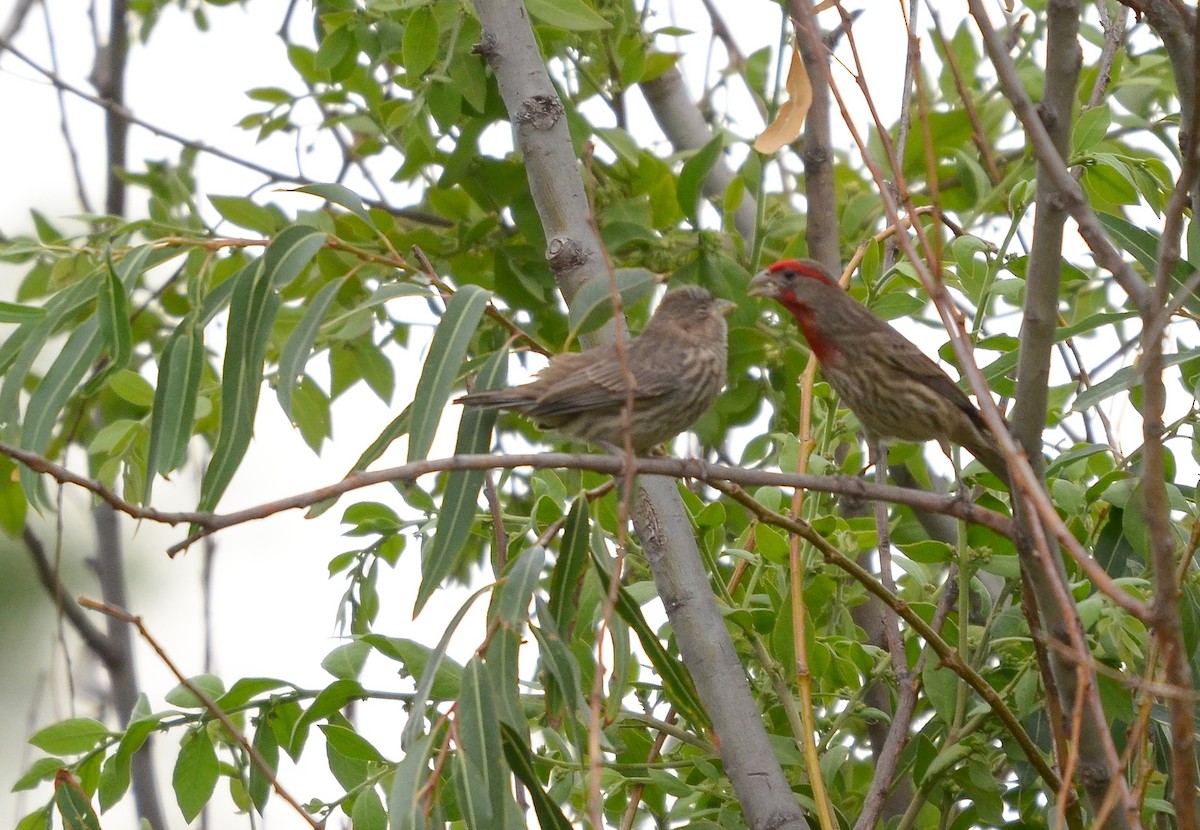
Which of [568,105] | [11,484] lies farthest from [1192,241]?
[11,484]

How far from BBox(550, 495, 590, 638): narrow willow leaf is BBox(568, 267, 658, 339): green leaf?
0.45m

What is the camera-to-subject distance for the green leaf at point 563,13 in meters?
4.66

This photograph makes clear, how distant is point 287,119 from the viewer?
19.1 feet

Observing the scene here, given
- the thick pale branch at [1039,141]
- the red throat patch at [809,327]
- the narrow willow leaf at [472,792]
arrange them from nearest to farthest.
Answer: the thick pale branch at [1039,141], the narrow willow leaf at [472,792], the red throat patch at [809,327]

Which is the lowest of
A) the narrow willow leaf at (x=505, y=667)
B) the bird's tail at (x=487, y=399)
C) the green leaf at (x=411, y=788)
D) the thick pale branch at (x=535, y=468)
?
the green leaf at (x=411, y=788)

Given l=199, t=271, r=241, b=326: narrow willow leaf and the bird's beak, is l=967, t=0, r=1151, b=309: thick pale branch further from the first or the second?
→ the bird's beak

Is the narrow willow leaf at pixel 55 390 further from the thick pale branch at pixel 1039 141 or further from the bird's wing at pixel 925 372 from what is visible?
the bird's wing at pixel 925 372

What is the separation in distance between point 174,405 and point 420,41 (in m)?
1.72

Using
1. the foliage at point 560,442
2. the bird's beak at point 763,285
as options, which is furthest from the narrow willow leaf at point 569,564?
the bird's beak at point 763,285

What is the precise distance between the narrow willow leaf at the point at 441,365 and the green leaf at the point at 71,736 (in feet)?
4.72

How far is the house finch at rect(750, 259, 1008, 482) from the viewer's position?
511cm

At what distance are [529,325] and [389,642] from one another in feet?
6.35

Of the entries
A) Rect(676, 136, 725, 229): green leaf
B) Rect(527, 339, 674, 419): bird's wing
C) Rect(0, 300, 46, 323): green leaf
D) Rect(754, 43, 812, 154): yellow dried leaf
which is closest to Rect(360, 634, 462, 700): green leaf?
Rect(527, 339, 674, 419): bird's wing

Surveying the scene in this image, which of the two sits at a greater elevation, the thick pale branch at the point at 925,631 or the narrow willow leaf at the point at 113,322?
the narrow willow leaf at the point at 113,322
